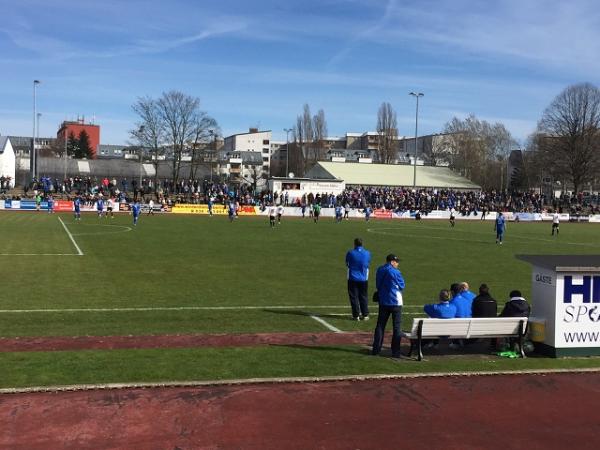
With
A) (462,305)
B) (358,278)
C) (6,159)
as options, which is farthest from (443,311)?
(6,159)

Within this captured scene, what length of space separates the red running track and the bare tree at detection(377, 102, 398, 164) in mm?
109717

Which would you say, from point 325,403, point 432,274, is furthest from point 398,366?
point 432,274

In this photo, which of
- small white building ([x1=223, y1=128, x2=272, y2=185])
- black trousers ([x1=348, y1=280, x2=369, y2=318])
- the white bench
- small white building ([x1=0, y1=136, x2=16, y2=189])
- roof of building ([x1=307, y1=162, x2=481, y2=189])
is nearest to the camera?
the white bench

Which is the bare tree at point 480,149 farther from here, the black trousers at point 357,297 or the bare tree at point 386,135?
the black trousers at point 357,297

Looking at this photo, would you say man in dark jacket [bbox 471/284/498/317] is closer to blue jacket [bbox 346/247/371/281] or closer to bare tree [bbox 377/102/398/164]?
blue jacket [bbox 346/247/371/281]

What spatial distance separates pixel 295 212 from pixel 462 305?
52515mm

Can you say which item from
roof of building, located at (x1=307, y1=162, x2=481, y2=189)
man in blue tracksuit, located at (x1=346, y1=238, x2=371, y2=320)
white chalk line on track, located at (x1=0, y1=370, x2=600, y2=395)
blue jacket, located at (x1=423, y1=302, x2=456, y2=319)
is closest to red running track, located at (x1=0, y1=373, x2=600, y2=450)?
white chalk line on track, located at (x1=0, y1=370, x2=600, y2=395)

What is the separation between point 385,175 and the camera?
289 ft

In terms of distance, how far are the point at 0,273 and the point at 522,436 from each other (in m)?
16.8

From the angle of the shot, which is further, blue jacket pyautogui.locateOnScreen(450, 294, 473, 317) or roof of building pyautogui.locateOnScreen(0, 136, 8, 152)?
roof of building pyautogui.locateOnScreen(0, 136, 8, 152)

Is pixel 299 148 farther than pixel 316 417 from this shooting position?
Yes

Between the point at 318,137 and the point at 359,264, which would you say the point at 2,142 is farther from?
the point at 359,264

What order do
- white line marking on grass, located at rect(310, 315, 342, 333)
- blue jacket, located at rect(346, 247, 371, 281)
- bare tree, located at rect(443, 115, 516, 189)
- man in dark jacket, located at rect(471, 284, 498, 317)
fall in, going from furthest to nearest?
bare tree, located at rect(443, 115, 516, 189) < blue jacket, located at rect(346, 247, 371, 281) < white line marking on grass, located at rect(310, 315, 342, 333) < man in dark jacket, located at rect(471, 284, 498, 317)

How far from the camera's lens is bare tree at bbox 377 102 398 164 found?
115375mm
